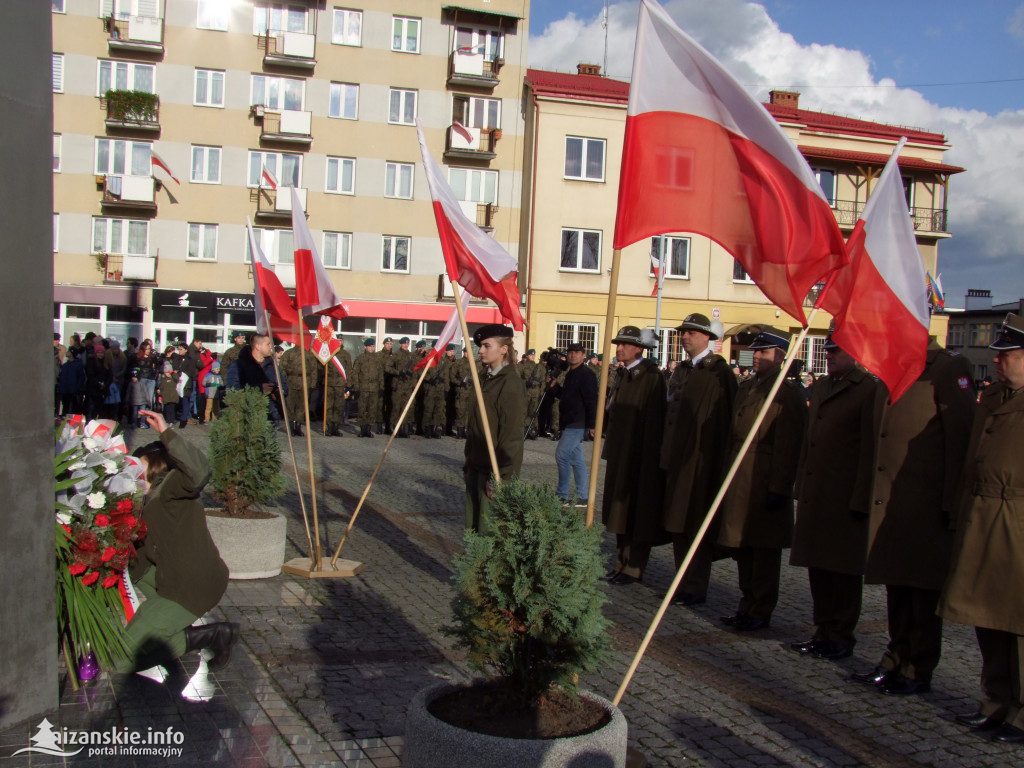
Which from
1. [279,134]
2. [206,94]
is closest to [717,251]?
[279,134]

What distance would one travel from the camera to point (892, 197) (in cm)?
568

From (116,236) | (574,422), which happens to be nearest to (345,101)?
(116,236)

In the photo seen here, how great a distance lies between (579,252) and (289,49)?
12.7 metres

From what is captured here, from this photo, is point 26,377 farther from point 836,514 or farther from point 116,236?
point 116,236

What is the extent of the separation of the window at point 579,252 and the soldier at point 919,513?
1245 inches

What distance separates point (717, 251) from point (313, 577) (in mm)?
32100

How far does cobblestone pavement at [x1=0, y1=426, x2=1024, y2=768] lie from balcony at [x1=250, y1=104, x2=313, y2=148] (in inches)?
1188

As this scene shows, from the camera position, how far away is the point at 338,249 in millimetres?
37094

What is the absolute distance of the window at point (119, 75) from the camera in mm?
35469

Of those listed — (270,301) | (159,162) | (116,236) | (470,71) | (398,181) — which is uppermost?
(470,71)

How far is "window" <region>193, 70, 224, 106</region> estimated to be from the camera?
36094 millimetres

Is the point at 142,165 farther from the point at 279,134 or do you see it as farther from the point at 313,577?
the point at 313,577

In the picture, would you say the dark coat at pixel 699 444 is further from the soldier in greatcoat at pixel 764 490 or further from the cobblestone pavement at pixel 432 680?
the cobblestone pavement at pixel 432 680

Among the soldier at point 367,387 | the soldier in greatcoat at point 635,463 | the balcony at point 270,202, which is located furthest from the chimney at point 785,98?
the soldier in greatcoat at point 635,463
